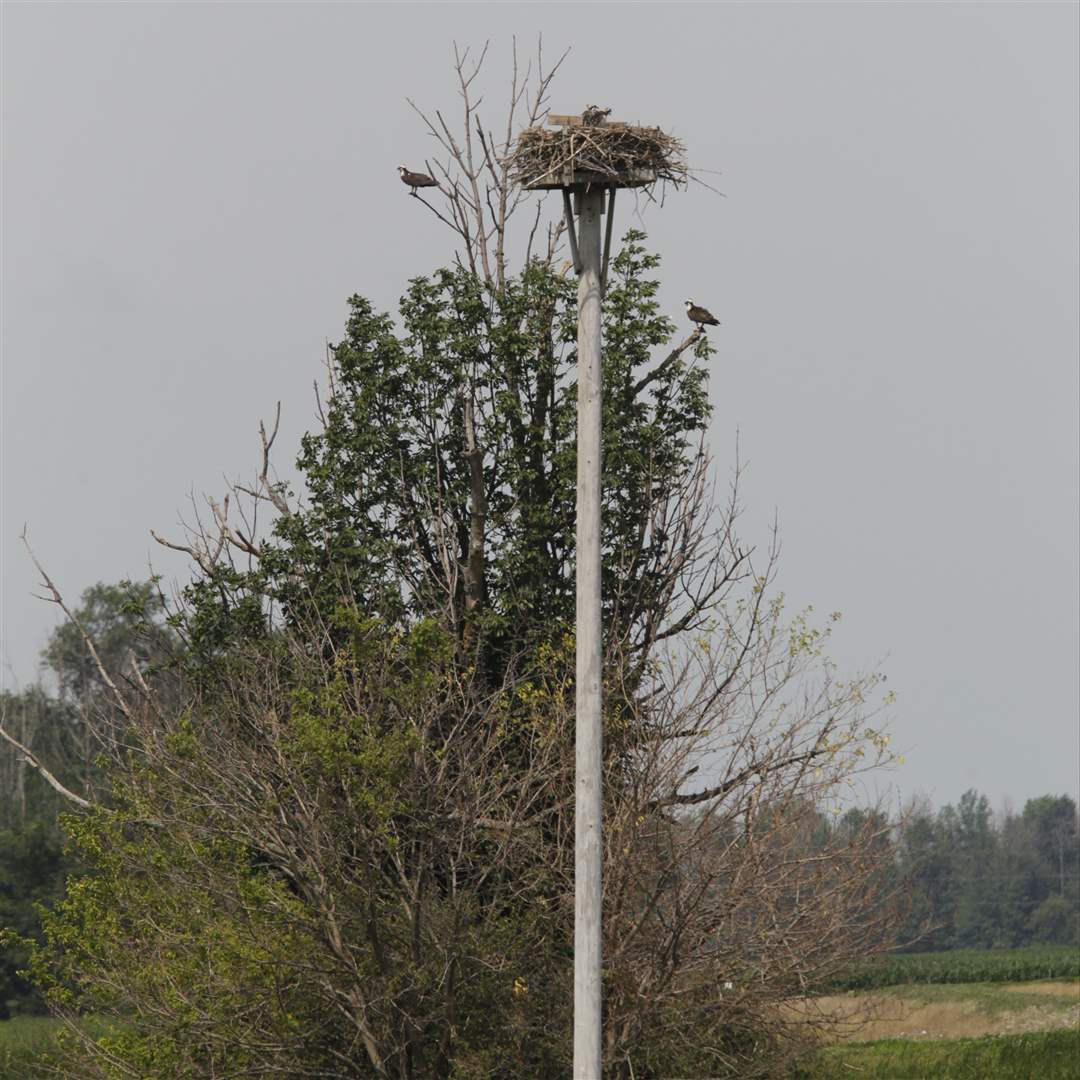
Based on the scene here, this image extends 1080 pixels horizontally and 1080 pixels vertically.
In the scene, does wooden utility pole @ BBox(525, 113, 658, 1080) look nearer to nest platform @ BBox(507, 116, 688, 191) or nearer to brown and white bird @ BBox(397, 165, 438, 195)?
nest platform @ BBox(507, 116, 688, 191)

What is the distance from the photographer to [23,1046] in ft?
100

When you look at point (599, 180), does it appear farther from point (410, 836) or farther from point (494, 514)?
point (494, 514)

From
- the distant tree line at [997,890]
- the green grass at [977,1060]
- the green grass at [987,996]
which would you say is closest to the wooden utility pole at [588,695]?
the green grass at [977,1060]

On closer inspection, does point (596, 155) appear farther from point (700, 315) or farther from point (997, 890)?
point (997, 890)

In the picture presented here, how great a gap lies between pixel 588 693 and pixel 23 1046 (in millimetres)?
22603

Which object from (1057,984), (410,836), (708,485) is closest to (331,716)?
(410,836)

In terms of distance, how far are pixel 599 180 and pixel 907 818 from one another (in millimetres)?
7348

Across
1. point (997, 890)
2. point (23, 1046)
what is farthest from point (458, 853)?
point (997, 890)

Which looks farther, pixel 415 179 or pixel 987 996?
pixel 987 996

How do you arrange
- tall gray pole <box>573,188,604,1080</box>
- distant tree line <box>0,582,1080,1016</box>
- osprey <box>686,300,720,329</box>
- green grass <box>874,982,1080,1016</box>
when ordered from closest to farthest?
tall gray pole <box>573,188,604,1080</box>
osprey <box>686,300,720,329</box>
distant tree line <box>0,582,1080,1016</box>
green grass <box>874,982,1080,1016</box>

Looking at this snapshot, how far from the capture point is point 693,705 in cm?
1673

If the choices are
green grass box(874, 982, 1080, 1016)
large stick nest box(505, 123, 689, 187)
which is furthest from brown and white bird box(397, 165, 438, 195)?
green grass box(874, 982, 1080, 1016)

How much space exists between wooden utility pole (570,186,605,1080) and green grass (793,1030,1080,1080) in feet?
38.4

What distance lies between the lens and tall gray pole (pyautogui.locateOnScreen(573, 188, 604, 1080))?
11.2 m
